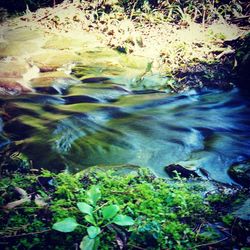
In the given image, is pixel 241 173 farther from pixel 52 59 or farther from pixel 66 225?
pixel 52 59

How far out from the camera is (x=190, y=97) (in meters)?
3.70

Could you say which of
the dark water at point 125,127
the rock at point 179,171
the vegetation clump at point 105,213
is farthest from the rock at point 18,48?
the rock at point 179,171

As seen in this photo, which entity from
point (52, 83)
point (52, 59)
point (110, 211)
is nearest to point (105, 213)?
point (110, 211)

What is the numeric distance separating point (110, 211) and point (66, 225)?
279 millimetres

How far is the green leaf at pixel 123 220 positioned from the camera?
181cm

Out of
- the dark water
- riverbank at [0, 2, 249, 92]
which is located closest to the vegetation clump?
the dark water

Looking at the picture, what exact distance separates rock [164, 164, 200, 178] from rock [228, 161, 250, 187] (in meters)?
0.30

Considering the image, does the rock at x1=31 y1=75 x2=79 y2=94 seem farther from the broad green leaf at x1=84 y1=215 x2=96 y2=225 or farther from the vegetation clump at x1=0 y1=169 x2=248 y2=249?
the broad green leaf at x1=84 y1=215 x2=96 y2=225

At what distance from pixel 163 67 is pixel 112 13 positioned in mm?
1761

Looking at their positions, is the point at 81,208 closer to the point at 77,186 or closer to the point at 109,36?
the point at 77,186

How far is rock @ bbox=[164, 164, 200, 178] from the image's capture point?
7.84 feet

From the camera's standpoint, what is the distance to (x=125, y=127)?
3.03 metres

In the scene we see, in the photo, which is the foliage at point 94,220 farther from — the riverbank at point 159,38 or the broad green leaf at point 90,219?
the riverbank at point 159,38

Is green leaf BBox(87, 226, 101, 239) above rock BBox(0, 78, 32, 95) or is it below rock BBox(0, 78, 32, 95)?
below
